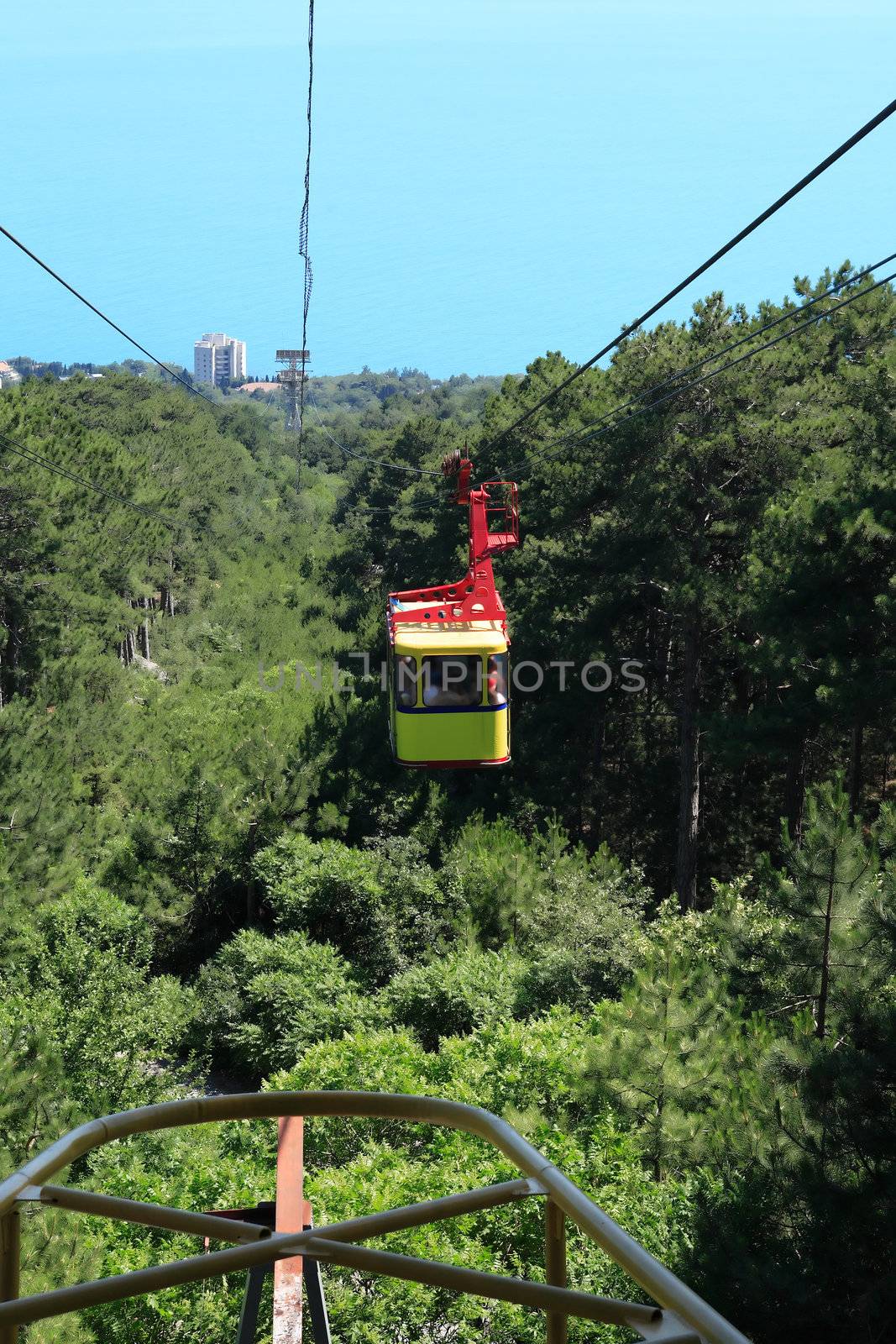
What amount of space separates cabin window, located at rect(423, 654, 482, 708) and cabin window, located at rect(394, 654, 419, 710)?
0.13 m

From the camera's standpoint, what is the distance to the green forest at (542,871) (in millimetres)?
8320

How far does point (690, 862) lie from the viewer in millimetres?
22219

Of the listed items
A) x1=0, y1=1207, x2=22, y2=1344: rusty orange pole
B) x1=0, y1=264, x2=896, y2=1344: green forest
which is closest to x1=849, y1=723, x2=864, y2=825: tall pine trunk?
x1=0, y1=264, x2=896, y2=1344: green forest

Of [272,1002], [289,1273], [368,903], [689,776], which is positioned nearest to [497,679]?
[272,1002]

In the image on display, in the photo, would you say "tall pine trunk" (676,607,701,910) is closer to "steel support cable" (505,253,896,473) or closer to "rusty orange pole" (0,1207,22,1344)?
"steel support cable" (505,253,896,473)

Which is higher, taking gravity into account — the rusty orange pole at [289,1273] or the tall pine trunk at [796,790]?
the rusty orange pole at [289,1273]

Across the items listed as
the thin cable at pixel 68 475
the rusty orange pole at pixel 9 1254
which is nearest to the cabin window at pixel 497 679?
the rusty orange pole at pixel 9 1254

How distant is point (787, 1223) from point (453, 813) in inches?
727

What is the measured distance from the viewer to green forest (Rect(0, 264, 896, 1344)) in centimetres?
832

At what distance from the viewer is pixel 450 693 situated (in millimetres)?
13305

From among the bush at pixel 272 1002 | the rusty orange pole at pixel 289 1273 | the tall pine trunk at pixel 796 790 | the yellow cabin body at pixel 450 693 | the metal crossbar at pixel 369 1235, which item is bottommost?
the bush at pixel 272 1002

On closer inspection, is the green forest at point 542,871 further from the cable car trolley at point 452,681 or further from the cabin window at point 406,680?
the cabin window at point 406,680

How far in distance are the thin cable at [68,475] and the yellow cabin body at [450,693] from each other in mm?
12265

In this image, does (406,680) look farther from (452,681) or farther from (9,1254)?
(9,1254)
